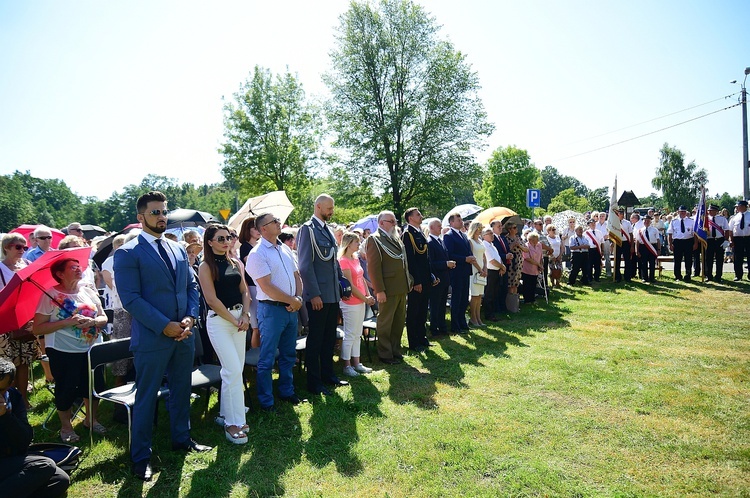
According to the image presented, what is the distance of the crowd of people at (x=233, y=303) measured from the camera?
3658 mm

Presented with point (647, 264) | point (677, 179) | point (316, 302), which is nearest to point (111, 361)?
point (316, 302)

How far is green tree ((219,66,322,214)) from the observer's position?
94.6ft

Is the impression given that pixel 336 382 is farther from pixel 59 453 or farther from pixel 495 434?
pixel 59 453

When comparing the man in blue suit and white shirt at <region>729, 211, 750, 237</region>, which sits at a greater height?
white shirt at <region>729, 211, 750, 237</region>

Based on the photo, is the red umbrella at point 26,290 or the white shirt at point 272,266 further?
the white shirt at point 272,266

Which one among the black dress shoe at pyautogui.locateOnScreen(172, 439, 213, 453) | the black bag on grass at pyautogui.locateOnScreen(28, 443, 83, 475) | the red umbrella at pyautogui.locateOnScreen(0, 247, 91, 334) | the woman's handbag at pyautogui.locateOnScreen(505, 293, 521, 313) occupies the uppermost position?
the red umbrella at pyautogui.locateOnScreen(0, 247, 91, 334)

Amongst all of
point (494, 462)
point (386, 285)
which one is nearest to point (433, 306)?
point (386, 285)

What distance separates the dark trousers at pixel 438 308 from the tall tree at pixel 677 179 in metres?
63.1

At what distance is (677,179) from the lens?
58875 mm

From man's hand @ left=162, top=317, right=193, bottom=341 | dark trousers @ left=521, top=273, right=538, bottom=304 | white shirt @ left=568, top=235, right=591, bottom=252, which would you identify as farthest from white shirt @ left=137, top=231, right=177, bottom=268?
white shirt @ left=568, top=235, right=591, bottom=252

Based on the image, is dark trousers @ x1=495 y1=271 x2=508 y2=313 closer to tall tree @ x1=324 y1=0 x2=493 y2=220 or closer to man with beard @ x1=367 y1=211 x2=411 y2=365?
man with beard @ x1=367 y1=211 x2=411 y2=365

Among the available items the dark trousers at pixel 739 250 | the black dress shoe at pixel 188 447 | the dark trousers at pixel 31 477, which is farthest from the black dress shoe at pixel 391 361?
the dark trousers at pixel 739 250

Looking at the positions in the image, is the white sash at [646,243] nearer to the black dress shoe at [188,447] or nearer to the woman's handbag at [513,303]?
the woman's handbag at [513,303]

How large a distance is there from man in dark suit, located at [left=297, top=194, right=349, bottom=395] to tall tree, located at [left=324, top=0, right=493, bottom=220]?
22248 millimetres
